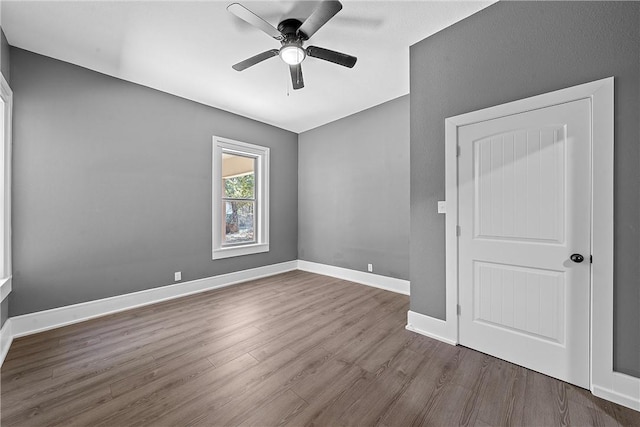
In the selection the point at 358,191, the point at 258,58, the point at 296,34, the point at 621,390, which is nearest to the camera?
the point at 621,390

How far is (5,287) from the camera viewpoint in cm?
232

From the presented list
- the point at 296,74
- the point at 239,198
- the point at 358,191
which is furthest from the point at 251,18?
the point at 239,198

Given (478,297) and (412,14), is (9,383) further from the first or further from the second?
(412,14)

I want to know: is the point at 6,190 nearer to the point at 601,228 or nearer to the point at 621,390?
the point at 601,228

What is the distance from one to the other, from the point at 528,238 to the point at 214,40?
331cm

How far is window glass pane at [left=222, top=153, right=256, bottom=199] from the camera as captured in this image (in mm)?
4570

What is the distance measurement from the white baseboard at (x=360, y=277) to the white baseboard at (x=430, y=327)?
3.79ft

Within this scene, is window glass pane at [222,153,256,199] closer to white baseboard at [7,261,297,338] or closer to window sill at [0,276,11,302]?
white baseboard at [7,261,297,338]

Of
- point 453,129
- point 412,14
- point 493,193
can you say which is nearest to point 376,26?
point 412,14

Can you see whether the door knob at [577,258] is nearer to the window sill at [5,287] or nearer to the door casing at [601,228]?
the door casing at [601,228]

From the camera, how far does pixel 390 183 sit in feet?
13.4

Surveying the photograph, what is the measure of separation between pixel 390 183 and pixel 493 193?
1.94m

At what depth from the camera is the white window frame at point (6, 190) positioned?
240 cm

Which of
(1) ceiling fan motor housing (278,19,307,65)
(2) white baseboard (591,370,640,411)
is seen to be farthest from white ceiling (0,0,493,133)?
(2) white baseboard (591,370,640,411)
